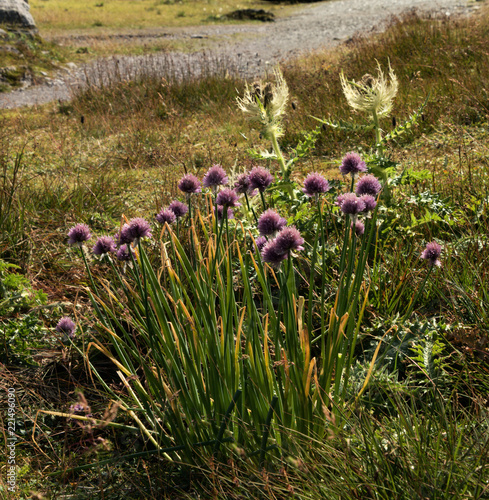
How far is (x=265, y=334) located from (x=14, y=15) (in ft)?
53.9

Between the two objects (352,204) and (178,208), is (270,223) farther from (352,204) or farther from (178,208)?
(178,208)

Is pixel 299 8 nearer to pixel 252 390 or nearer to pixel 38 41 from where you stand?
pixel 38 41

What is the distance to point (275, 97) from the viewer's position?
2.93 metres

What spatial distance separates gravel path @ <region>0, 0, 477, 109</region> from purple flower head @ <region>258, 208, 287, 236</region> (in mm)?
9426

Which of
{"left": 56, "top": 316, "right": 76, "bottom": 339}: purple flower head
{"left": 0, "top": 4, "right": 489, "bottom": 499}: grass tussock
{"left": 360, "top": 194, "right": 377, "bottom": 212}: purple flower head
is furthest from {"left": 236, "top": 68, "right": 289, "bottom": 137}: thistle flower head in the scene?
{"left": 56, "top": 316, "right": 76, "bottom": 339}: purple flower head

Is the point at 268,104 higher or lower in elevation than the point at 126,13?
lower

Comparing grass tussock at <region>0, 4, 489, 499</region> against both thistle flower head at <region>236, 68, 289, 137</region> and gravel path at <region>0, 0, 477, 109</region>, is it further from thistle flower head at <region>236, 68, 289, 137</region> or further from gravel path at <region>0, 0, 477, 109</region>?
gravel path at <region>0, 0, 477, 109</region>

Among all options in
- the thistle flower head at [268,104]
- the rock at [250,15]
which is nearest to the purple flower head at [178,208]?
the thistle flower head at [268,104]

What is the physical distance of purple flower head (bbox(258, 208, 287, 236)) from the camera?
5.13ft

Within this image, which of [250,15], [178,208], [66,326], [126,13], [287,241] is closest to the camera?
[287,241]

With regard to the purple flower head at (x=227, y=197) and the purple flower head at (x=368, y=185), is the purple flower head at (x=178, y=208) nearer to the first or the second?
the purple flower head at (x=227, y=197)

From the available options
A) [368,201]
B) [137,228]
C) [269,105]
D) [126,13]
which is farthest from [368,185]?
[126,13]

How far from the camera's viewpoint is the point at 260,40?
63.1 ft

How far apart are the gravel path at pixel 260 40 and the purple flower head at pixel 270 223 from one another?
371 inches
